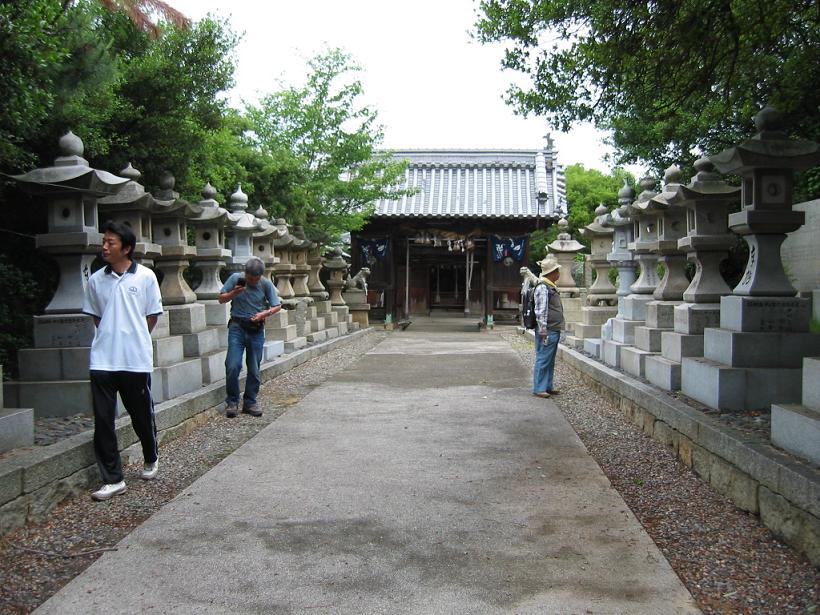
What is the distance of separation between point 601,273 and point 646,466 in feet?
24.4

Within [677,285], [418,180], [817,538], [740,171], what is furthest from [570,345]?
[418,180]

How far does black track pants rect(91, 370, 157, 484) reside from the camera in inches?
173

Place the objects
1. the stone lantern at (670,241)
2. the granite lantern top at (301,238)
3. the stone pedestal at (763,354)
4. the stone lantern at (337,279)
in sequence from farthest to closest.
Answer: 1. the stone lantern at (337,279)
2. the granite lantern top at (301,238)
3. the stone lantern at (670,241)
4. the stone pedestal at (763,354)

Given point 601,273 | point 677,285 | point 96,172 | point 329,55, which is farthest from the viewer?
point 329,55

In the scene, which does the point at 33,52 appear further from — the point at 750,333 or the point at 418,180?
the point at 418,180

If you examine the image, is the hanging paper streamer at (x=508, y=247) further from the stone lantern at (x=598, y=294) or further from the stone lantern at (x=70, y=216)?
the stone lantern at (x=70, y=216)

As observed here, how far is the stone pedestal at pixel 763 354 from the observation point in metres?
5.45

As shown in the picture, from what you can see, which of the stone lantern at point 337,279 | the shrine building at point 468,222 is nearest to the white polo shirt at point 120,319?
the stone lantern at point 337,279

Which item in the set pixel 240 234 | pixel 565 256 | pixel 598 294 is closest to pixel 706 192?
pixel 598 294

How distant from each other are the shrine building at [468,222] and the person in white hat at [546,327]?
13.1m

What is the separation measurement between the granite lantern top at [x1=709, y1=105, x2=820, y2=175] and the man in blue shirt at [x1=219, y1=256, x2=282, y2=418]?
458 cm

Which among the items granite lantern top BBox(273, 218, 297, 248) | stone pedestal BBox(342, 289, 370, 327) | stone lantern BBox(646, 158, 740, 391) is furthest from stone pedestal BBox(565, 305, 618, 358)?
stone pedestal BBox(342, 289, 370, 327)

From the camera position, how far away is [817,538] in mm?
3355

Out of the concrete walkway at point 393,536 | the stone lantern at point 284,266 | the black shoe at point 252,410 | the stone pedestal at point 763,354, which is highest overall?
the stone lantern at point 284,266
